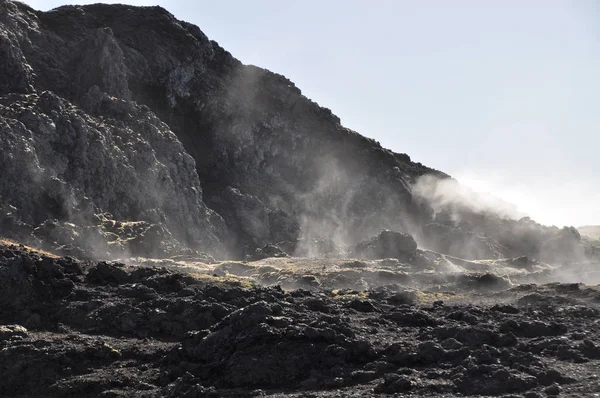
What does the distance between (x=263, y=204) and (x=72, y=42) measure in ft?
158

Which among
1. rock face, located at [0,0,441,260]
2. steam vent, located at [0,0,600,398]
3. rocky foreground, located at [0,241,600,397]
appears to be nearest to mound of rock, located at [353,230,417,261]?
steam vent, located at [0,0,600,398]

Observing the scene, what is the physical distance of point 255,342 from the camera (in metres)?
31.5

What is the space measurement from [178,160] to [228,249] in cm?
1849

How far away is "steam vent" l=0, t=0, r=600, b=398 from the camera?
30.6m

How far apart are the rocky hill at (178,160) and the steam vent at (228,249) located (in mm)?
407

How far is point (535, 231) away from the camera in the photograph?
14688 cm

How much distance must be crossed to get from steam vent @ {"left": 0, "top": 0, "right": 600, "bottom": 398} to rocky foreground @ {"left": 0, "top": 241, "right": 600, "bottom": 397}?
131mm

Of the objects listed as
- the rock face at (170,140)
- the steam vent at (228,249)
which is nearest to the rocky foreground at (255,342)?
the steam vent at (228,249)

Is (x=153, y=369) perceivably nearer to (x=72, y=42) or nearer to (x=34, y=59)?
(x=34, y=59)

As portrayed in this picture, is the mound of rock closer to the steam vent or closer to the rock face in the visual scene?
the steam vent

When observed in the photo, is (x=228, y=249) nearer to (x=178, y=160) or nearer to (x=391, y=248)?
(x=178, y=160)

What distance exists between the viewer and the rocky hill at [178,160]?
269ft

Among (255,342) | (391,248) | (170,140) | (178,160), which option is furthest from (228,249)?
(255,342)

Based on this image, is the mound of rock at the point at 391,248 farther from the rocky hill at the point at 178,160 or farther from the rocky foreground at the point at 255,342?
the rocky foreground at the point at 255,342
